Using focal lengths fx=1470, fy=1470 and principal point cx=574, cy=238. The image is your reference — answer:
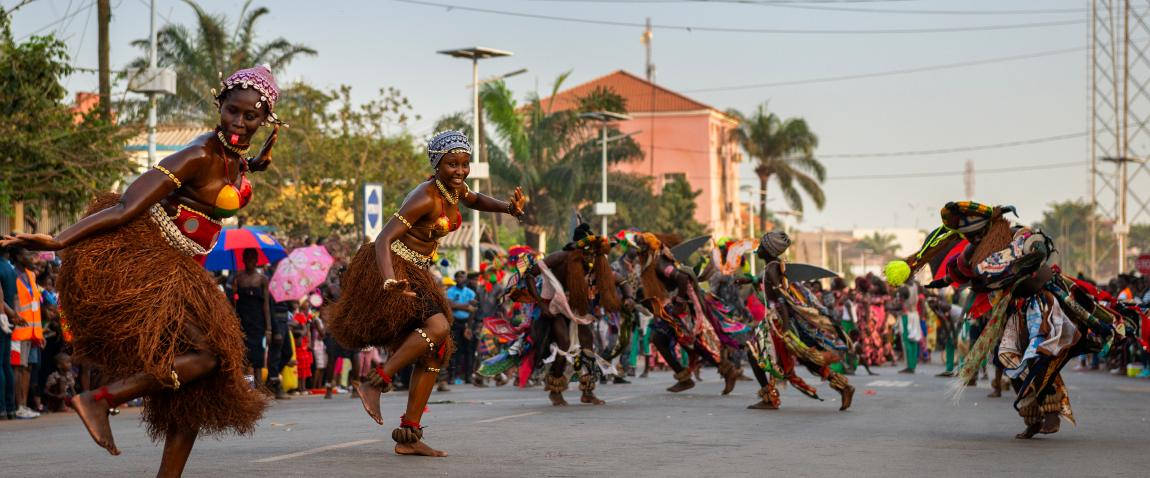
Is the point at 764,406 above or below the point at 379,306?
below

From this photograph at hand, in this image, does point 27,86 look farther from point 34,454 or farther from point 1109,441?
point 1109,441

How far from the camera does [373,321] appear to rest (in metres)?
9.18

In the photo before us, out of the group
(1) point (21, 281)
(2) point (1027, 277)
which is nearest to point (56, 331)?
(1) point (21, 281)

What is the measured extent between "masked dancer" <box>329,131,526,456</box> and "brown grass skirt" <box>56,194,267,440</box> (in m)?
1.94

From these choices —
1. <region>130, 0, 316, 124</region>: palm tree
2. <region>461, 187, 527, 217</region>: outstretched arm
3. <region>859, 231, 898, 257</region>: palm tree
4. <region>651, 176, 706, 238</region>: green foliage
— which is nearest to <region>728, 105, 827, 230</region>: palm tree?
<region>651, 176, 706, 238</region>: green foliage

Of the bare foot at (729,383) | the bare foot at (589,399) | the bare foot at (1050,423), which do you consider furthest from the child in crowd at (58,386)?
the bare foot at (1050,423)

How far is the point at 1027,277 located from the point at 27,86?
15.8m

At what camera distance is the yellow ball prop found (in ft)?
37.5

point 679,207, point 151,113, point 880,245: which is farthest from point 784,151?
point 880,245

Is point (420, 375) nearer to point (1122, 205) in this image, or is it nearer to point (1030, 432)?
point (1030, 432)

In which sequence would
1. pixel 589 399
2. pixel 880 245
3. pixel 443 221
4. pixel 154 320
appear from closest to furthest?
pixel 154 320 < pixel 443 221 < pixel 589 399 < pixel 880 245

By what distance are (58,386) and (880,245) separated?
174 metres

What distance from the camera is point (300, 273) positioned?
18.1 metres

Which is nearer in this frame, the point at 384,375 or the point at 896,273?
the point at 384,375
